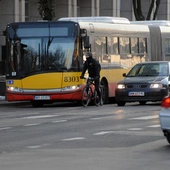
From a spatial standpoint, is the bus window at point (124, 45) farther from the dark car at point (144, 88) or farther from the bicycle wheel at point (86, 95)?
the bicycle wheel at point (86, 95)

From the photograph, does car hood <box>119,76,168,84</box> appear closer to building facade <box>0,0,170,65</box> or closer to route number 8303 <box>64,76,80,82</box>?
route number 8303 <box>64,76,80,82</box>

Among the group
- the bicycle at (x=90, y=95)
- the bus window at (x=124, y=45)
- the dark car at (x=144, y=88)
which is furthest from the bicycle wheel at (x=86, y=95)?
the bus window at (x=124, y=45)

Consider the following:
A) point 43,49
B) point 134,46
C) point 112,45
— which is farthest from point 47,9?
point 43,49

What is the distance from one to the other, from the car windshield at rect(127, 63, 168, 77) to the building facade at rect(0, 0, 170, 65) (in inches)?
726

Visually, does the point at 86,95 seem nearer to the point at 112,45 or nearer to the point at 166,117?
the point at 112,45

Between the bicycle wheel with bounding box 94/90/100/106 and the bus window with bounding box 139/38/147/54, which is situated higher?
the bus window with bounding box 139/38/147/54

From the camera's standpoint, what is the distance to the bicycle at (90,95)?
29413 millimetres

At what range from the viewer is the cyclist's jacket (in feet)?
96.2

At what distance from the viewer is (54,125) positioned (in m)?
20.5

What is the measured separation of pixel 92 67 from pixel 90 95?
0.96 metres

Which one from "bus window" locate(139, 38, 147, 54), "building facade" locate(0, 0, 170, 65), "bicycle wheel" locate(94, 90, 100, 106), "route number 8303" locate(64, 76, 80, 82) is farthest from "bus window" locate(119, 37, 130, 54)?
"building facade" locate(0, 0, 170, 65)

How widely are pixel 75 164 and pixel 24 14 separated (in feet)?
121

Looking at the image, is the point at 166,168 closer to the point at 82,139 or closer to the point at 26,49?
the point at 82,139

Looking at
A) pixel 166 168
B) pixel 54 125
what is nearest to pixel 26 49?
pixel 54 125
